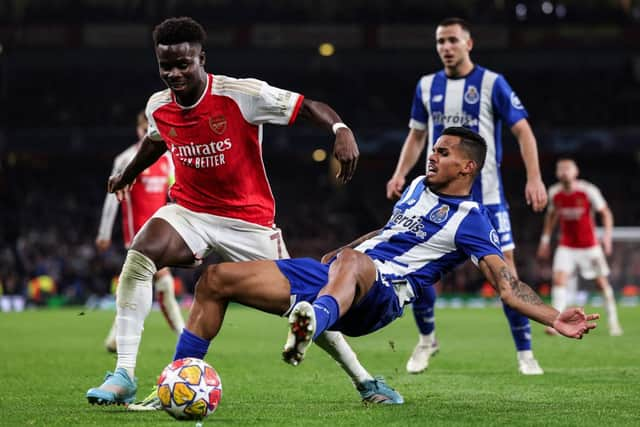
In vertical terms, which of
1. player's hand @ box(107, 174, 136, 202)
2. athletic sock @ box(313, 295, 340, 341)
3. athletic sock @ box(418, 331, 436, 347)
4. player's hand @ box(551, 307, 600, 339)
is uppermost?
player's hand @ box(107, 174, 136, 202)

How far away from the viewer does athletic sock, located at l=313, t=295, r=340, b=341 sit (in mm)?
4648

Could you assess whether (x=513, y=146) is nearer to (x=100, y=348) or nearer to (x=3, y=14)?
(x=3, y=14)

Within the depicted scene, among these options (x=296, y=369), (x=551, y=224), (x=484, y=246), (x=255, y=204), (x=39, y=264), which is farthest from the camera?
(x=39, y=264)

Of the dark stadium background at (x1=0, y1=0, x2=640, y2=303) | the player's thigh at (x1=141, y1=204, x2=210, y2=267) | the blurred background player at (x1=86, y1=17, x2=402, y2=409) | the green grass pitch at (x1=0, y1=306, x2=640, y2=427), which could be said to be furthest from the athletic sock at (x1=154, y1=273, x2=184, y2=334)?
the dark stadium background at (x1=0, y1=0, x2=640, y2=303)

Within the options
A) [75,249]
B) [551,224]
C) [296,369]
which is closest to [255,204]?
[296,369]

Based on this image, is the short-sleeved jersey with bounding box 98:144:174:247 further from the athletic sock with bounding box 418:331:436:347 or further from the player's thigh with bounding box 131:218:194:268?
the player's thigh with bounding box 131:218:194:268

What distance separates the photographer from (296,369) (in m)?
8.30

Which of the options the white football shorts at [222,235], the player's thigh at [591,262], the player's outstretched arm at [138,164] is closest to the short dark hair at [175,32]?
the player's outstretched arm at [138,164]

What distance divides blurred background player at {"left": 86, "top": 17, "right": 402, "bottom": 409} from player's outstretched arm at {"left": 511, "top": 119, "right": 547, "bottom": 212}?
2126 mm

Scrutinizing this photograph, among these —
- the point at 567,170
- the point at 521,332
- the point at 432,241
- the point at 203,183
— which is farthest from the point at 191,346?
the point at 567,170

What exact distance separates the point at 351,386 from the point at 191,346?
198 cm

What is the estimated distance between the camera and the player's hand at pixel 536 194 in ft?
23.8

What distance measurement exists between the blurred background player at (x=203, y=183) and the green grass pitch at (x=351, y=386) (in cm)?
40

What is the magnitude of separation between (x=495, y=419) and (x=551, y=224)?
932cm
